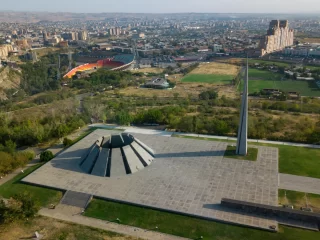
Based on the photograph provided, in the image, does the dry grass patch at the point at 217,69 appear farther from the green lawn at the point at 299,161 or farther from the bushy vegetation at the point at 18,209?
the bushy vegetation at the point at 18,209

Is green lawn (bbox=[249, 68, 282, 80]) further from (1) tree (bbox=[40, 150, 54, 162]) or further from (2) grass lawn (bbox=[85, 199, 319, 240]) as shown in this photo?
(2) grass lawn (bbox=[85, 199, 319, 240])

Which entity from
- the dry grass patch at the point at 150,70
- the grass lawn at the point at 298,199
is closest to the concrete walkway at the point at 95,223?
the grass lawn at the point at 298,199

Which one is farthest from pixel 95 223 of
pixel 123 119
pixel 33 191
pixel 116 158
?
pixel 123 119

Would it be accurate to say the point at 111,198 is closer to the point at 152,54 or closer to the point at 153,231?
the point at 153,231

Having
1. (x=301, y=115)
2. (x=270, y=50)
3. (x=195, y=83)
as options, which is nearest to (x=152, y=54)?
(x=270, y=50)

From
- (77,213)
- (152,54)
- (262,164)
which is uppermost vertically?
(152,54)

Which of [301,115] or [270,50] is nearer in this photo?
[301,115]

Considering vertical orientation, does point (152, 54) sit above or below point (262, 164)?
above

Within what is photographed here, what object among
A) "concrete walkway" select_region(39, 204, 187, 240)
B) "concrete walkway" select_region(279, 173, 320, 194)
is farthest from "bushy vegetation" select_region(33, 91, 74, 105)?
"concrete walkway" select_region(279, 173, 320, 194)
